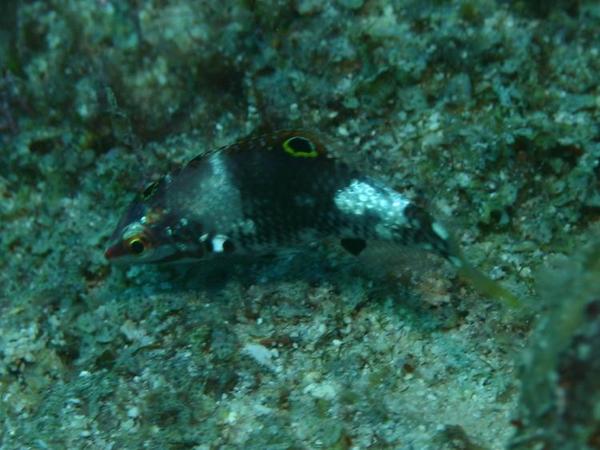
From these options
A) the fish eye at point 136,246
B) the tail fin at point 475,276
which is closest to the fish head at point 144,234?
the fish eye at point 136,246

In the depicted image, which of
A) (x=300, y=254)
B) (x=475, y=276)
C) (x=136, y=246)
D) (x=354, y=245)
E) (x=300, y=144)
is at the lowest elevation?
(x=475, y=276)

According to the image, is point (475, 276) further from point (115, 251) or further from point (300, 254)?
point (115, 251)

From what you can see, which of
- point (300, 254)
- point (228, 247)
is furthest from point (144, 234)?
point (300, 254)

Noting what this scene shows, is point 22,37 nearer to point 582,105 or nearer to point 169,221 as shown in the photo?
point 169,221

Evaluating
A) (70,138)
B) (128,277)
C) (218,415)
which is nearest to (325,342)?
(218,415)

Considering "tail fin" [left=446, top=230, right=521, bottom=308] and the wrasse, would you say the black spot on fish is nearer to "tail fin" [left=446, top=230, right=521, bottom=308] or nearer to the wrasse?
the wrasse

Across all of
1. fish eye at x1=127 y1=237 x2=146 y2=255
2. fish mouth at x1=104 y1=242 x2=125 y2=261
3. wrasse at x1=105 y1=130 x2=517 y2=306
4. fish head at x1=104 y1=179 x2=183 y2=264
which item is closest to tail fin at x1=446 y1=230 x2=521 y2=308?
wrasse at x1=105 y1=130 x2=517 y2=306
